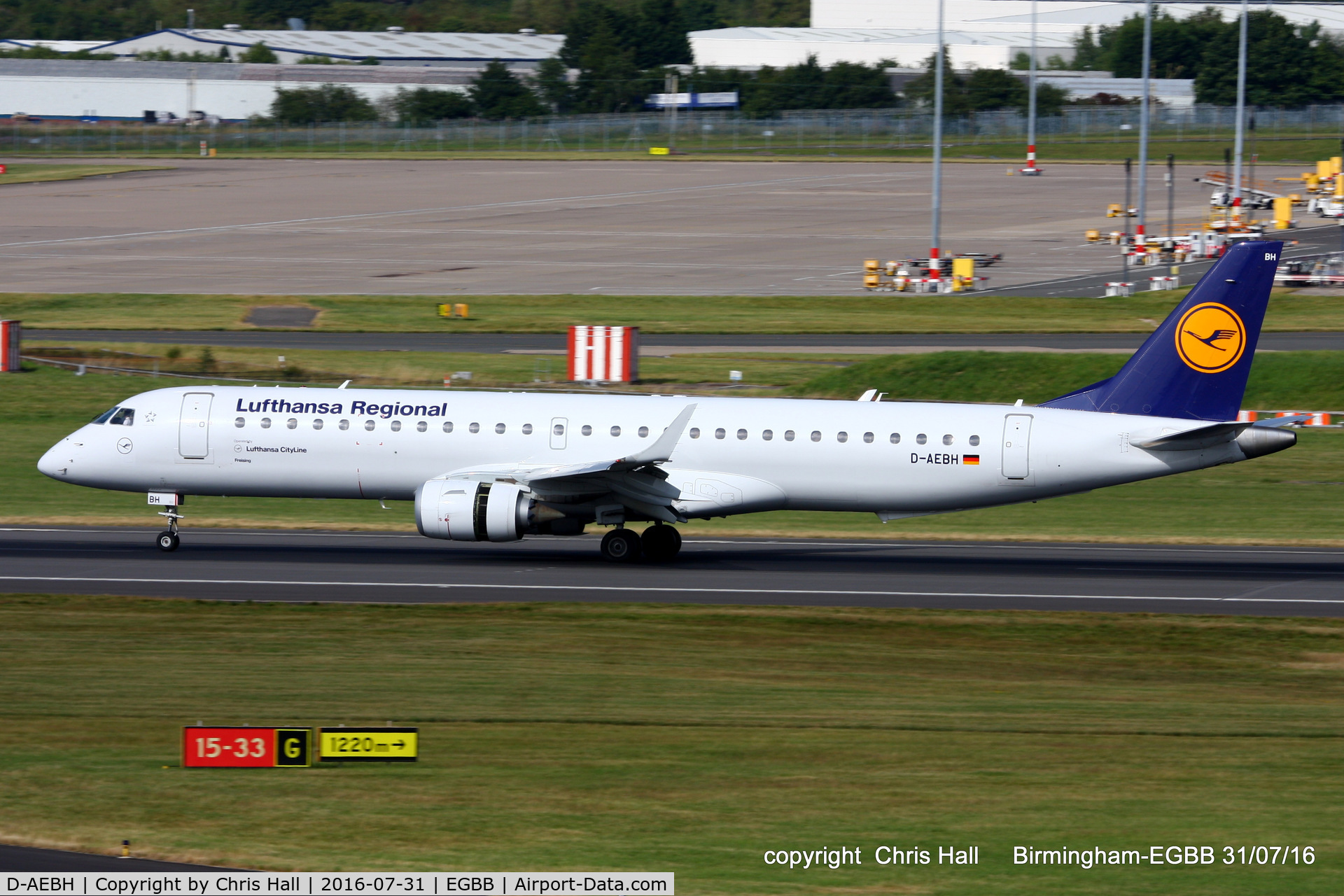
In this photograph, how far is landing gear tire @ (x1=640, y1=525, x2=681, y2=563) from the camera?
35.9m

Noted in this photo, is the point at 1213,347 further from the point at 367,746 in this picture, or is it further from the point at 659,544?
the point at 367,746

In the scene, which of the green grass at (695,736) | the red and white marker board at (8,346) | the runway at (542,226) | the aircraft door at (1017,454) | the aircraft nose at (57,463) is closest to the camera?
the green grass at (695,736)

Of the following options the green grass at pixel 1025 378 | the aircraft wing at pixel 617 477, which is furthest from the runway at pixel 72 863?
the green grass at pixel 1025 378

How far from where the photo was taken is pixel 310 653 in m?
25.7

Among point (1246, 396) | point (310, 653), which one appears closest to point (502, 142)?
point (1246, 396)

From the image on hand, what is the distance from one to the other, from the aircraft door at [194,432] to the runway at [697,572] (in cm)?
232

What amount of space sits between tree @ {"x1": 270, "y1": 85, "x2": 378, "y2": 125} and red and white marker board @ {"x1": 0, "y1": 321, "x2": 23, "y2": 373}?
129m

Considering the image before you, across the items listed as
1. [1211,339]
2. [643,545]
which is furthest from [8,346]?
[1211,339]

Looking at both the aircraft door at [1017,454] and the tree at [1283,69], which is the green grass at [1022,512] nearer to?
the aircraft door at [1017,454]

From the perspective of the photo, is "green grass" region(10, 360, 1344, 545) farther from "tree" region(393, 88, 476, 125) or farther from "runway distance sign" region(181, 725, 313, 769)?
"tree" region(393, 88, 476, 125)

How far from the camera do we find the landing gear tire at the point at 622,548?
3569cm

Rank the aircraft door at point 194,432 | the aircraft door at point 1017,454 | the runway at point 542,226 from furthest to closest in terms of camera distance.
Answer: the runway at point 542,226 < the aircraft door at point 194,432 < the aircraft door at point 1017,454

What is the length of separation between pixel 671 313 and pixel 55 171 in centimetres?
9219

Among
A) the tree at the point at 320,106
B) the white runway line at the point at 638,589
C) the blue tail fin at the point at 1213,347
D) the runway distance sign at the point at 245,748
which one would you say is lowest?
the white runway line at the point at 638,589
